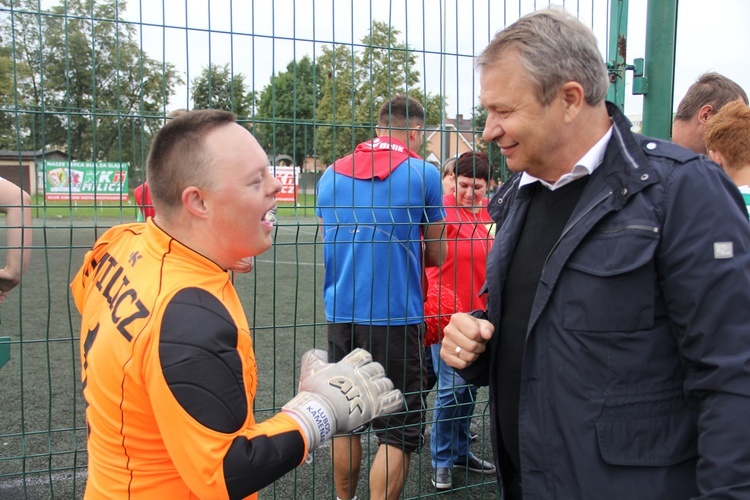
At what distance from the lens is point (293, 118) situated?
9.18 ft

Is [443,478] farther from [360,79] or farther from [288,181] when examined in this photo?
[360,79]

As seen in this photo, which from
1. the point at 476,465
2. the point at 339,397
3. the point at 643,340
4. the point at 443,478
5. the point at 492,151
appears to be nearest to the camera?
the point at 643,340

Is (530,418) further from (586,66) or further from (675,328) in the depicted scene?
(586,66)

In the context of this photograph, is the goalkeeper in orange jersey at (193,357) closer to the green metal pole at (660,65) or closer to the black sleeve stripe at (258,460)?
the black sleeve stripe at (258,460)

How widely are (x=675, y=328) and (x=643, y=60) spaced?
2345 millimetres

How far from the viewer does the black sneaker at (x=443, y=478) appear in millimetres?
4090

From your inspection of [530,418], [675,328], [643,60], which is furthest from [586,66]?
[643,60]

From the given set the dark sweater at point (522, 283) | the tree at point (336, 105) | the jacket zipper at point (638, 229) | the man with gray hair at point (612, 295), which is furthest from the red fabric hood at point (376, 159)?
the jacket zipper at point (638, 229)

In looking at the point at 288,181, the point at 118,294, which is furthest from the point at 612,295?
the point at 288,181

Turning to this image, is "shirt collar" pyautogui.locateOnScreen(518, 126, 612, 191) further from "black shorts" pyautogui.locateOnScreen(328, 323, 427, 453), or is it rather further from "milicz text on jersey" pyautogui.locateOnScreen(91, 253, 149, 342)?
"black shorts" pyautogui.locateOnScreen(328, 323, 427, 453)

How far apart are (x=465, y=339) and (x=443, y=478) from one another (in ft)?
8.34

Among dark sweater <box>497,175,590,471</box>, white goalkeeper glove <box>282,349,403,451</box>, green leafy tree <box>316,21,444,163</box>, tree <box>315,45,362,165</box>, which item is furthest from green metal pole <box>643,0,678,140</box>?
white goalkeeper glove <box>282,349,403,451</box>

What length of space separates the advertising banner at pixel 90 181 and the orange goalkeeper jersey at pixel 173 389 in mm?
1142

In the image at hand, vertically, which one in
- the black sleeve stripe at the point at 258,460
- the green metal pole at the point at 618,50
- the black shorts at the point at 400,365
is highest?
the green metal pole at the point at 618,50
